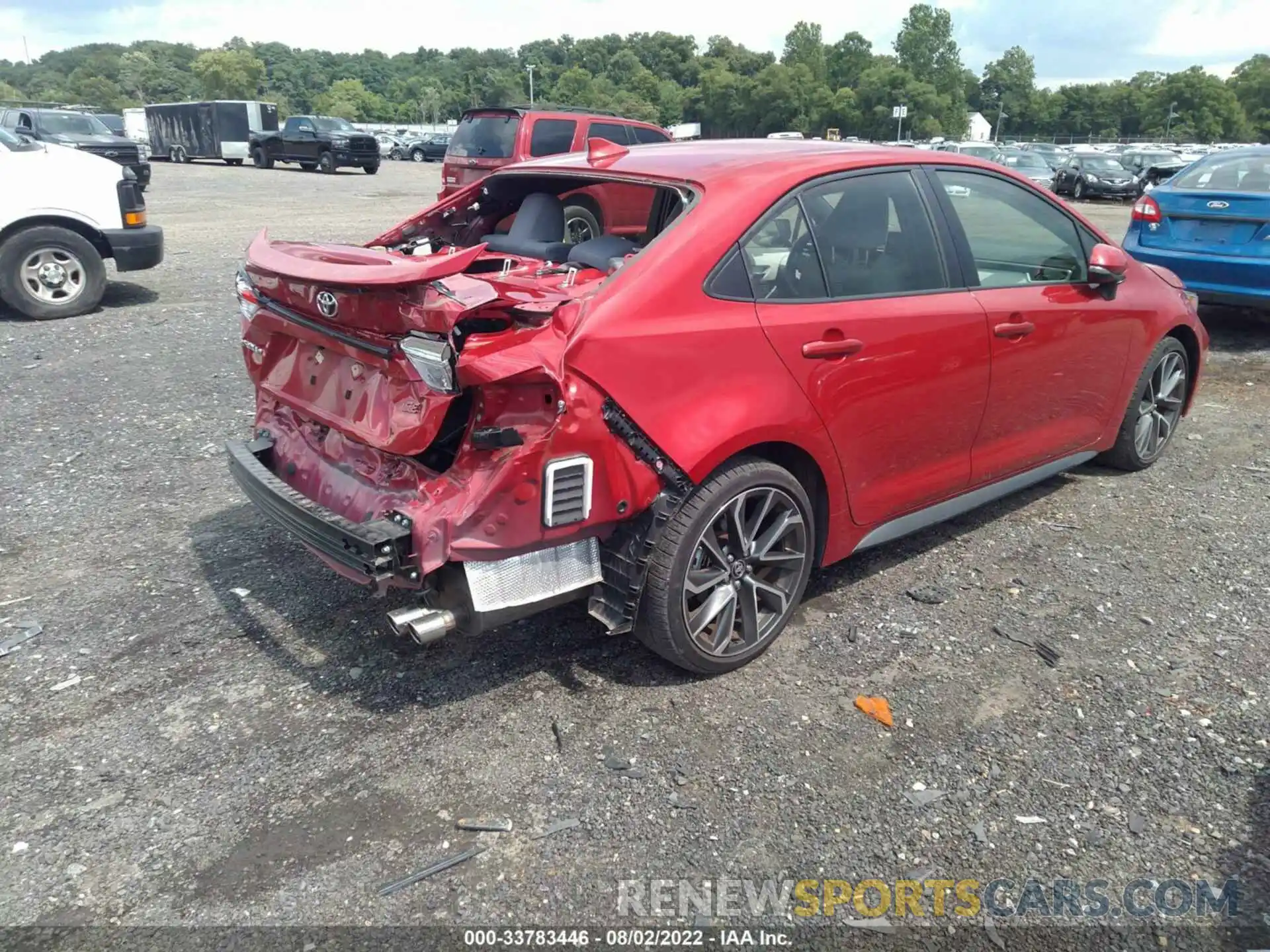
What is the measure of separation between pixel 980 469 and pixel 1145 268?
5.91 feet

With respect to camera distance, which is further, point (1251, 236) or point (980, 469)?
point (1251, 236)

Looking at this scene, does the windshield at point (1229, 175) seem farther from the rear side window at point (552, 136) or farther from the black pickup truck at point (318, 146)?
Answer: the black pickup truck at point (318, 146)

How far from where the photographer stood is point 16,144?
348 inches

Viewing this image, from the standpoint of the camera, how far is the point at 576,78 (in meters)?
122

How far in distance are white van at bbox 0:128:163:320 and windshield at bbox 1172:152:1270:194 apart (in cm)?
963

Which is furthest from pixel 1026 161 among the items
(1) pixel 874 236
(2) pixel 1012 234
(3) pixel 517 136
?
(1) pixel 874 236

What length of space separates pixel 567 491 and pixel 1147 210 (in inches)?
302

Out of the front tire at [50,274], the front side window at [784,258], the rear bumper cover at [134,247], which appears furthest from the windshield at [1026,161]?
the front side window at [784,258]

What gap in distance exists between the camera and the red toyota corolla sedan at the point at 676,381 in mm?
2752

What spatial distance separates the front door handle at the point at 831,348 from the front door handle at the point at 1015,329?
33.2 inches

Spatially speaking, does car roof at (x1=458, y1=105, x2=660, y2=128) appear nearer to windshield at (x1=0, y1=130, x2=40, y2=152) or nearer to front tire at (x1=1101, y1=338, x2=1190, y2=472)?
windshield at (x1=0, y1=130, x2=40, y2=152)

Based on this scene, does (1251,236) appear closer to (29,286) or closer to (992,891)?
(992,891)

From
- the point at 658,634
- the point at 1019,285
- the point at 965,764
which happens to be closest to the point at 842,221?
the point at 1019,285

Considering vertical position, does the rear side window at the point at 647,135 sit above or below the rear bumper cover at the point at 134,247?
above
